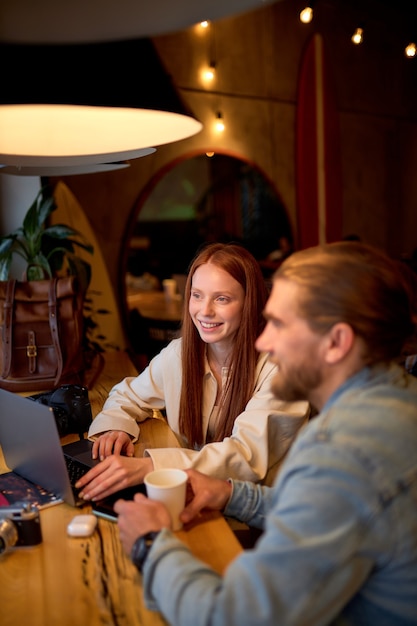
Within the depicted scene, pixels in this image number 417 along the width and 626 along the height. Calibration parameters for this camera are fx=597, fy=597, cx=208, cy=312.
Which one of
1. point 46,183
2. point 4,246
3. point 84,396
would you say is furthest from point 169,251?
point 84,396

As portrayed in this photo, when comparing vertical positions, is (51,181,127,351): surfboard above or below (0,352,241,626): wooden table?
above

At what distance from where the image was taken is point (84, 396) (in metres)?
2.12

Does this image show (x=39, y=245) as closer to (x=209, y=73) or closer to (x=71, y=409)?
(x=71, y=409)

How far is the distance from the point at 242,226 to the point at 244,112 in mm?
Result: 1216

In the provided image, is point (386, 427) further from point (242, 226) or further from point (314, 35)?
point (314, 35)

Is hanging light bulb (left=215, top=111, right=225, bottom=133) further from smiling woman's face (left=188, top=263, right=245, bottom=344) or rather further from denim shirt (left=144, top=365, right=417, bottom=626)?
denim shirt (left=144, top=365, right=417, bottom=626)

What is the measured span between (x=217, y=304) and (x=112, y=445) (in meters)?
0.58

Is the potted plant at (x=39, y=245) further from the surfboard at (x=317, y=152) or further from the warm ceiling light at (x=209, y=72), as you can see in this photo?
the surfboard at (x=317, y=152)

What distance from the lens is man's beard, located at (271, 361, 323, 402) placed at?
1.12m

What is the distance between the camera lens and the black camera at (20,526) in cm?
133

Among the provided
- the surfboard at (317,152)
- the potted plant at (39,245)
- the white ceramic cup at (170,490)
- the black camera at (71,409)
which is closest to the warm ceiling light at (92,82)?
the white ceramic cup at (170,490)

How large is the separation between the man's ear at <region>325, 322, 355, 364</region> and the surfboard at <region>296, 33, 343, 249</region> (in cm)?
555

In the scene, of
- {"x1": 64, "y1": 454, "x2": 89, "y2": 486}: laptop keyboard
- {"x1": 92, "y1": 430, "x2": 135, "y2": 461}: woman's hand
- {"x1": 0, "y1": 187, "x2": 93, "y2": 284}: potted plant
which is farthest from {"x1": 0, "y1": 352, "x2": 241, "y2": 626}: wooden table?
{"x1": 0, "y1": 187, "x2": 93, "y2": 284}: potted plant

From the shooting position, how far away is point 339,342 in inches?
42.6
